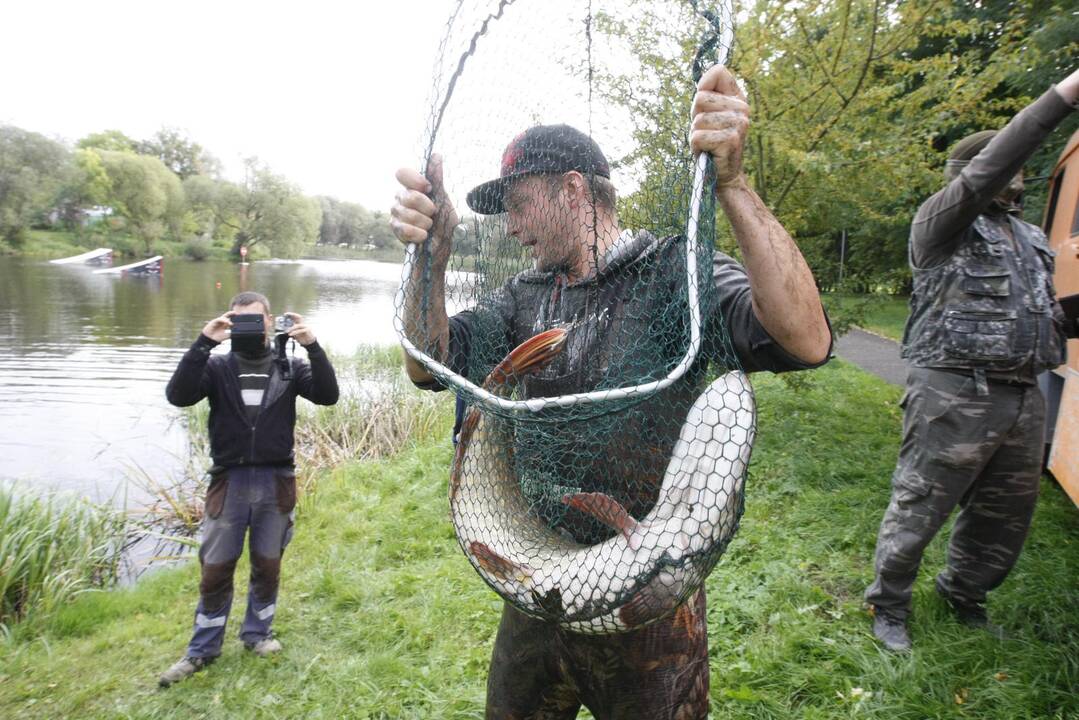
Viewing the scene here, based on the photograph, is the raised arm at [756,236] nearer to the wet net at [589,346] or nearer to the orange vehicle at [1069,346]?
the wet net at [589,346]

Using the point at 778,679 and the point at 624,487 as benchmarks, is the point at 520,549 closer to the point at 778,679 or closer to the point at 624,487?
the point at 624,487

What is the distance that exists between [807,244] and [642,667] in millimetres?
6503

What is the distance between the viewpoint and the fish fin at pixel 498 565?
4.13 ft

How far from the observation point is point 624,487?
1470 mm

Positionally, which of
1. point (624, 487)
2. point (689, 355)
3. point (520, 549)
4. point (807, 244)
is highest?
point (807, 244)

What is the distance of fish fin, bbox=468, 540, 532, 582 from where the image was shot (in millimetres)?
1258

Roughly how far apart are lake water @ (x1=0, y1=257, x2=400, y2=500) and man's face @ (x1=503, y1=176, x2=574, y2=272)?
1.20 feet

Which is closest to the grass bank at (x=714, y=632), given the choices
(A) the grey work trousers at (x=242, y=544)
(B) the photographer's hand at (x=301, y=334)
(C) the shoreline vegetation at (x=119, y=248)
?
(A) the grey work trousers at (x=242, y=544)

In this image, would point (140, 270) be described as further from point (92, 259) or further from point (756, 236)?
point (756, 236)

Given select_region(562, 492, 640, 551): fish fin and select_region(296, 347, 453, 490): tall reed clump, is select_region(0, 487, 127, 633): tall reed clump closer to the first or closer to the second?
select_region(296, 347, 453, 490): tall reed clump

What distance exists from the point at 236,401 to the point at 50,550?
3149 mm

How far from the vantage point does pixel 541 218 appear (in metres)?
1.56

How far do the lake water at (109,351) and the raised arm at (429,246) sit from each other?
106 millimetres

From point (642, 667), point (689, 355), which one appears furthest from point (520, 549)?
point (689, 355)
